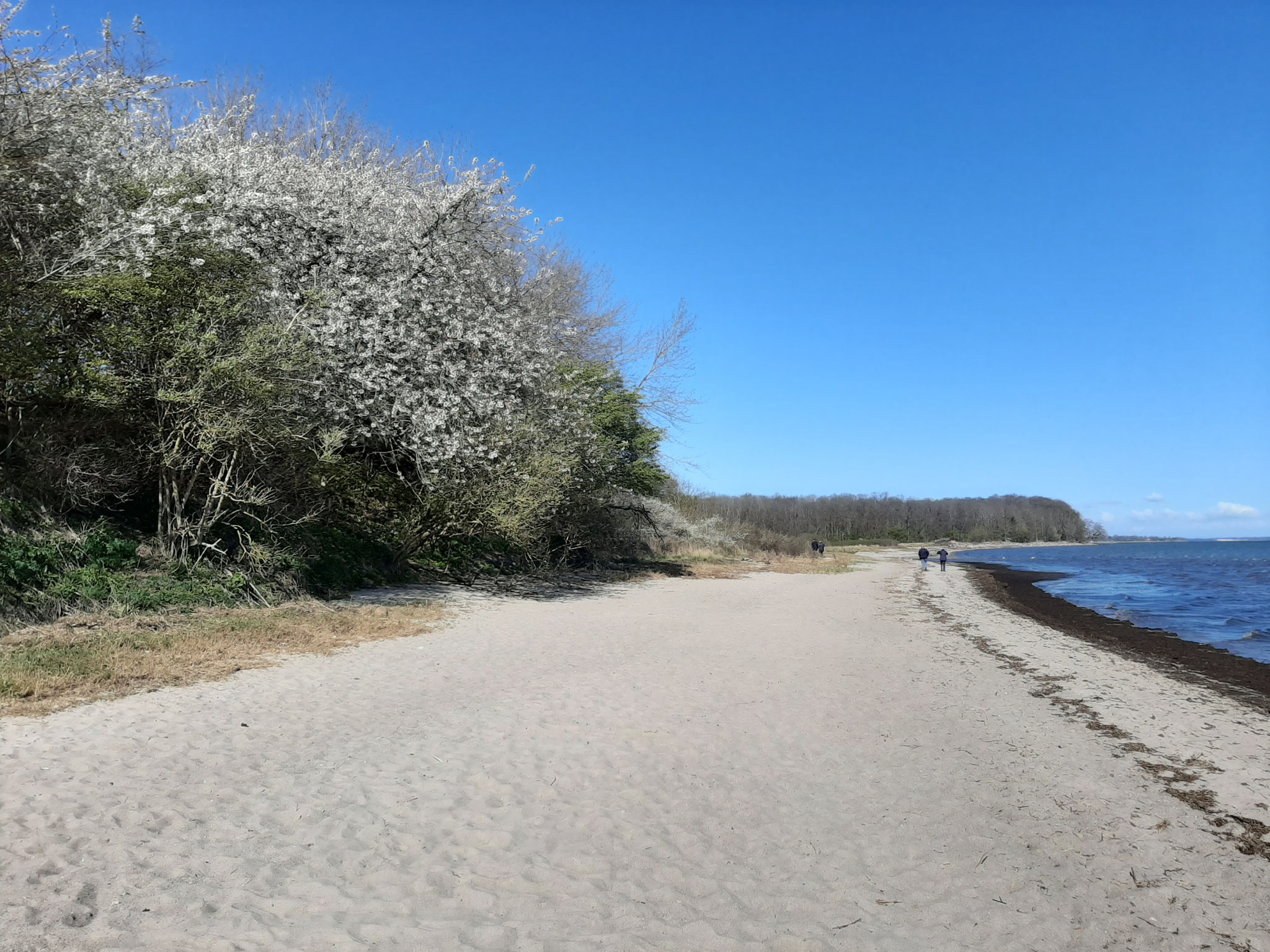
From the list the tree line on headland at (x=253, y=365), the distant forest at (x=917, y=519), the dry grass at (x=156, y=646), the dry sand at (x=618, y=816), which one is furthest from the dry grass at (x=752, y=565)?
the distant forest at (x=917, y=519)

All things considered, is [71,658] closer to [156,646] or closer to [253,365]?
[156,646]

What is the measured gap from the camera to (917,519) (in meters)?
144

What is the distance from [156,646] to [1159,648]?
673 inches

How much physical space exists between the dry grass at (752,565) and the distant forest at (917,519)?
47489 millimetres

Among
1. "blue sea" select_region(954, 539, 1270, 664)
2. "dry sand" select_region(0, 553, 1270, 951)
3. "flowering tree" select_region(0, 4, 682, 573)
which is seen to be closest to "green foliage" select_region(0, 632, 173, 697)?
"dry sand" select_region(0, 553, 1270, 951)

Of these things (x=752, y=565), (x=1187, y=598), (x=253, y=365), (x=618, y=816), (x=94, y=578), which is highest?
(x=253, y=365)

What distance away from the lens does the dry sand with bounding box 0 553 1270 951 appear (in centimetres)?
405

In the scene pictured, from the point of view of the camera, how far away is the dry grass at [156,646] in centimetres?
710

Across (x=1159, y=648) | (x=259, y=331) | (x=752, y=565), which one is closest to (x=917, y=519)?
(x=752, y=565)

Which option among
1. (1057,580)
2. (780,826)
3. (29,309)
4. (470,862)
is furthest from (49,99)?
(1057,580)

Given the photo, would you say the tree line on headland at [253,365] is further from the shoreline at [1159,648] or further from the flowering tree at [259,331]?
the shoreline at [1159,648]

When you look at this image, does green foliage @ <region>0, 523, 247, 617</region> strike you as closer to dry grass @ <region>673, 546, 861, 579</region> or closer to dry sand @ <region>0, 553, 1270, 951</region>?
dry sand @ <region>0, 553, 1270, 951</region>

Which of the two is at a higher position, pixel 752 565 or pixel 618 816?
pixel 752 565

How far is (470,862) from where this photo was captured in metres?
4.63
